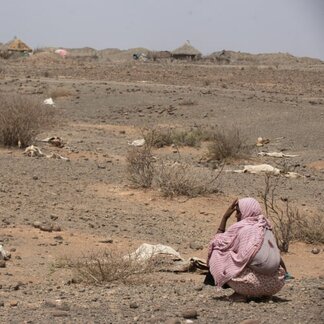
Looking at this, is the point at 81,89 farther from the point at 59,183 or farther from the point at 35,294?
the point at 35,294

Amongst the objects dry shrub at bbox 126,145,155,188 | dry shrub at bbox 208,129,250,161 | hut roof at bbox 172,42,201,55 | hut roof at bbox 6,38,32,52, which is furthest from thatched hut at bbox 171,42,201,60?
dry shrub at bbox 126,145,155,188

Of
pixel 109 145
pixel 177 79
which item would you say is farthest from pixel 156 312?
pixel 177 79

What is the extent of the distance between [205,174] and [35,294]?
27.3 feet

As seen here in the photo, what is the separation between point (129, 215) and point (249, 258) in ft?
14.8

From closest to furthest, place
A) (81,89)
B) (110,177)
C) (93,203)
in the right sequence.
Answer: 1. (93,203)
2. (110,177)
3. (81,89)

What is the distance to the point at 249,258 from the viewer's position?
6.62m

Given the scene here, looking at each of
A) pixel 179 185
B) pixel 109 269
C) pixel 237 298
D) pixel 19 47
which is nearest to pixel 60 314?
pixel 109 269

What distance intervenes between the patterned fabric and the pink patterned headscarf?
6cm

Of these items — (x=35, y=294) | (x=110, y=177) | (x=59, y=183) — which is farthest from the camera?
(x=110, y=177)

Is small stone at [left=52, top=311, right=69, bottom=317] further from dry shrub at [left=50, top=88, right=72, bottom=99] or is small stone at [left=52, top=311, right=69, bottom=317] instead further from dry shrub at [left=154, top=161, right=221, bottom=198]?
dry shrub at [left=50, top=88, right=72, bottom=99]

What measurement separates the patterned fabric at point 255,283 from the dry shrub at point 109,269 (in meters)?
1.16

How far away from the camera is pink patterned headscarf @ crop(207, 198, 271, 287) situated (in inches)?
262

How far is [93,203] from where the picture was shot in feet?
38.0

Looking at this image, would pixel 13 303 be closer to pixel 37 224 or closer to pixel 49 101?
pixel 37 224
